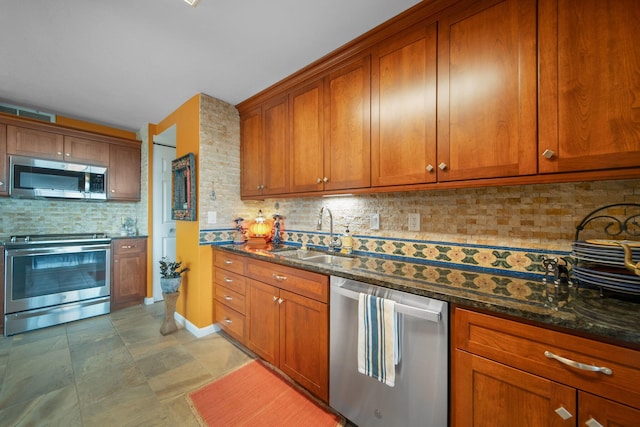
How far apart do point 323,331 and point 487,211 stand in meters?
1.26

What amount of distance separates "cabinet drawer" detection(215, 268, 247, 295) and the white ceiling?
184cm

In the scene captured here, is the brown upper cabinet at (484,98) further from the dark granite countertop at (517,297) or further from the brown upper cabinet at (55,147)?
the brown upper cabinet at (55,147)

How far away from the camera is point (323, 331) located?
62.6 inches

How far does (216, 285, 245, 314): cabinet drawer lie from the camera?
2312 mm

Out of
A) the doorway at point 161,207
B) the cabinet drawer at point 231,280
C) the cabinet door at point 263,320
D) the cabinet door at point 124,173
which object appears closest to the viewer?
the cabinet door at point 263,320

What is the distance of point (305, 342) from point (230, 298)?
1064 millimetres

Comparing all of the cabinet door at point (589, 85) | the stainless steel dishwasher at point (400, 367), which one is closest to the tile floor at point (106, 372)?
the stainless steel dishwasher at point (400, 367)

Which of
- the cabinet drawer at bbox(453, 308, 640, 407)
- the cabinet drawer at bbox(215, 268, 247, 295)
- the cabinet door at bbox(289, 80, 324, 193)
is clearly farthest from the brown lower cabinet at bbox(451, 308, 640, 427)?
the cabinet drawer at bbox(215, 268, 247, 295)

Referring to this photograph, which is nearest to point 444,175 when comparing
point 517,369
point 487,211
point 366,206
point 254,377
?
point 487,211

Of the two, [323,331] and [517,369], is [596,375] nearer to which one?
[517,369]

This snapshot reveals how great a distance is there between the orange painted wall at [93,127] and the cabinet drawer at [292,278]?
126 inches

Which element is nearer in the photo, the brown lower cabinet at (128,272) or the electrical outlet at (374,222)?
the electrical outlet at (374,222)

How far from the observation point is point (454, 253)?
5.39 feet

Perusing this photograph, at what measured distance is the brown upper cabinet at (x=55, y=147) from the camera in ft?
9.28
